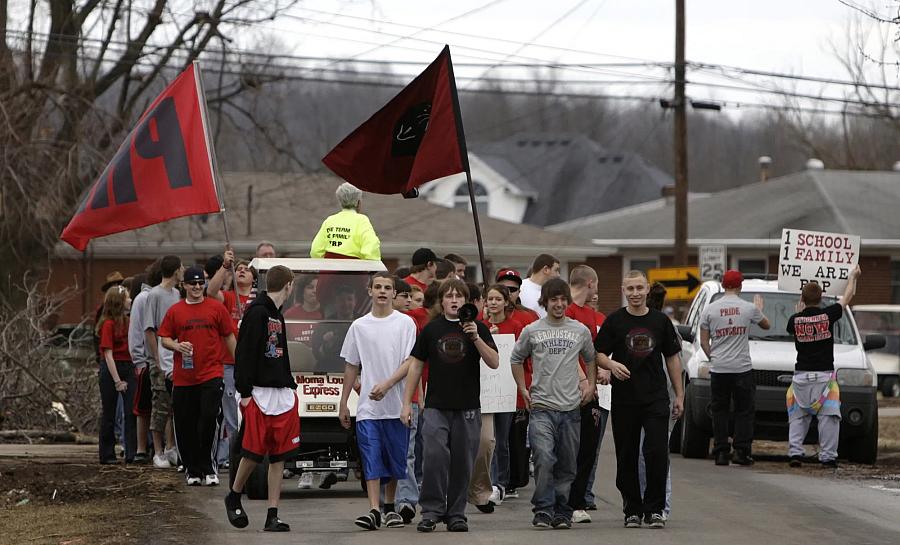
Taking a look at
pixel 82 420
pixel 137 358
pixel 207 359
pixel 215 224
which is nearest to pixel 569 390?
pixel 207 359

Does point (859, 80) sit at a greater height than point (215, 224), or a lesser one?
greater

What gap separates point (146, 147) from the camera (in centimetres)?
1298

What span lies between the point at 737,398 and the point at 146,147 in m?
7.29

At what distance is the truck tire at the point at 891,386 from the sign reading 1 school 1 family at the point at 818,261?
17181 mm

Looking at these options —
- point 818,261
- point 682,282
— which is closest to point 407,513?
point 818,261

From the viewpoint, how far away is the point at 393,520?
428 inches

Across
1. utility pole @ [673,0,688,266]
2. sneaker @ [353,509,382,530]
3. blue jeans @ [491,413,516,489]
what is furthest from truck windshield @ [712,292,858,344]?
utility pole @ [673,0,688,266]

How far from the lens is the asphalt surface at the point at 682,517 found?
10258mm

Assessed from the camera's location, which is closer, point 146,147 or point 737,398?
point 146,147

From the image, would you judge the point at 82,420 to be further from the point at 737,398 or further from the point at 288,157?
the point at 288,157

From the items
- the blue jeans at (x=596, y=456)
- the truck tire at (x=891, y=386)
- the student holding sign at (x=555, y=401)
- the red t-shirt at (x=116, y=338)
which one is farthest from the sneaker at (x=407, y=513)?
the truck tire at (x=891, y=386)

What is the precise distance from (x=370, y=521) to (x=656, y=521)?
7.05 feet

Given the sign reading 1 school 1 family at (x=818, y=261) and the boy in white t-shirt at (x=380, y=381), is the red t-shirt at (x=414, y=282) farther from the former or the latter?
the sign reading 1 school 1 family at (x=818, y=261)

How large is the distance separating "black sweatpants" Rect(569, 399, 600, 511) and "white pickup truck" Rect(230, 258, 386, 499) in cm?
202
